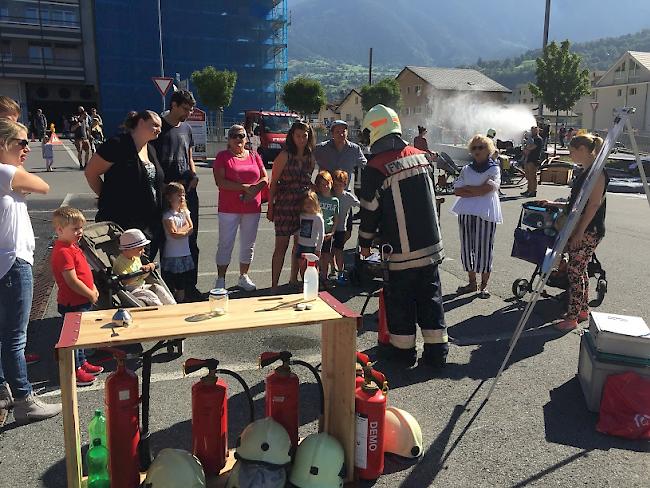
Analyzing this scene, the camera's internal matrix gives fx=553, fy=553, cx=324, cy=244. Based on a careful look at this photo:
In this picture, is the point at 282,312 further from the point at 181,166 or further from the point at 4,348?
the point at 181,166

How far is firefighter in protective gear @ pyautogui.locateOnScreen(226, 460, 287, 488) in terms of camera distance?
273 cm

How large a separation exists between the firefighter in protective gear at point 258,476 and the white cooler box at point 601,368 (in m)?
2.39

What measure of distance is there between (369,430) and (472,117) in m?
72.1

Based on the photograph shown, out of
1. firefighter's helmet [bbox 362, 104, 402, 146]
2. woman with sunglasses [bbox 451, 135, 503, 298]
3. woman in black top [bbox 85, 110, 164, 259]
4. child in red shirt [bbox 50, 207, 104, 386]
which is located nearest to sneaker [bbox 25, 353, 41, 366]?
child in red shirt [bbox 50, 207, 104, 386]

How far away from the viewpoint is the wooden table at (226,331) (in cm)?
251

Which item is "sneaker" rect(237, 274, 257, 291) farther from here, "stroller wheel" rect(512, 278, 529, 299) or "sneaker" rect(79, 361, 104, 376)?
"stroller wheel" rect(512, 278, 529, 299)

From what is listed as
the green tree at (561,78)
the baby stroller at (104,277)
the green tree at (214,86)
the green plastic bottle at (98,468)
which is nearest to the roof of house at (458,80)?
the green tree at (561,78)

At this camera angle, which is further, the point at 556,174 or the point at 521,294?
the point at 556,174

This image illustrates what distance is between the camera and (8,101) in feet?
13.4

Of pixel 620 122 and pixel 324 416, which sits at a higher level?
pixel 620 122

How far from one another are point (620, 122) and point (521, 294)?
3175 mm

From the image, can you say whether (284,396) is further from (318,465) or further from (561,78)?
(561,78)

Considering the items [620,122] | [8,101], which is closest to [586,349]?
[620,122]

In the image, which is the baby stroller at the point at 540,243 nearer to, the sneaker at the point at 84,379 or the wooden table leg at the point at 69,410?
the sneaker at the point at 84,379
